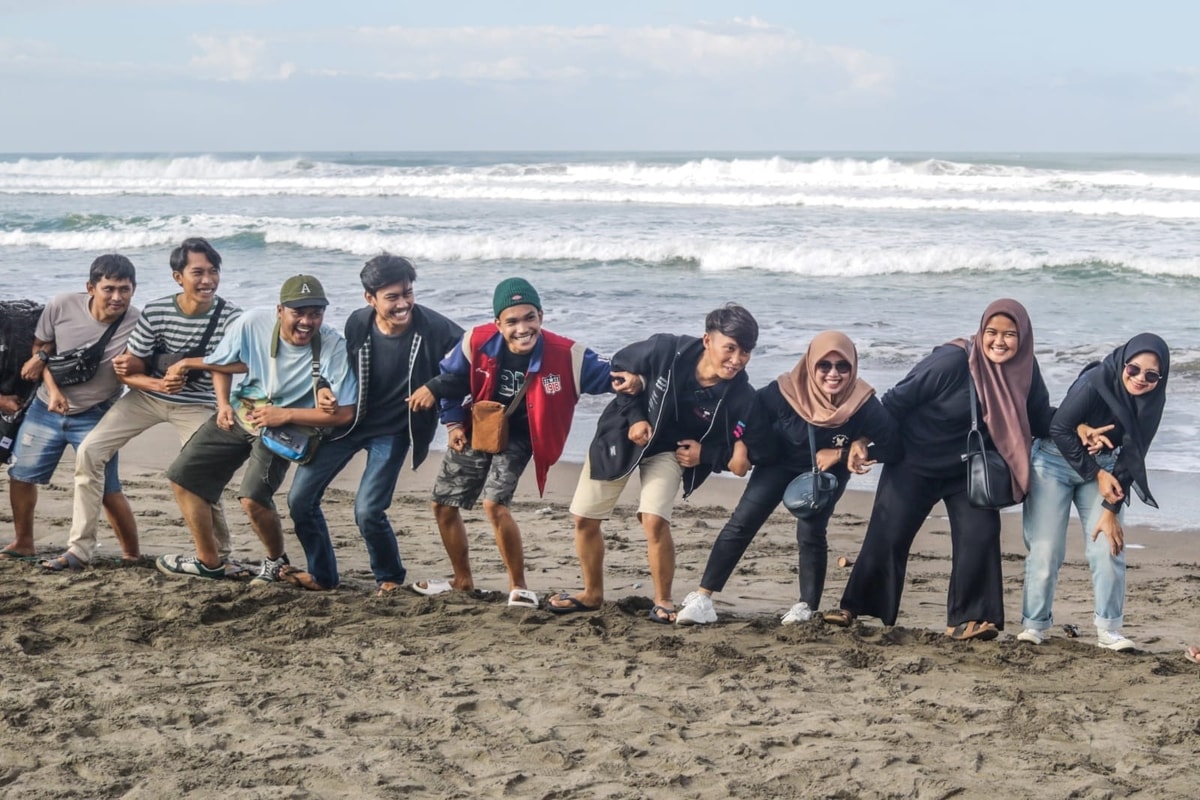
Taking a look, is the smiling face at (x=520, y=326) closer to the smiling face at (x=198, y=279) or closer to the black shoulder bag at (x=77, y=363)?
the smiling face at (x=198, y=279)

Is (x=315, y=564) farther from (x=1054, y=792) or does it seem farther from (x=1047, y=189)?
(x=1047, y=189)

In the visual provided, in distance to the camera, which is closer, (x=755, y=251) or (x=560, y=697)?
(x=560, y=697)

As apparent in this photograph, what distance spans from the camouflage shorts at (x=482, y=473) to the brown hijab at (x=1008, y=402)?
6.17 ft

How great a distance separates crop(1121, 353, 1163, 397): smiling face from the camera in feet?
14.5

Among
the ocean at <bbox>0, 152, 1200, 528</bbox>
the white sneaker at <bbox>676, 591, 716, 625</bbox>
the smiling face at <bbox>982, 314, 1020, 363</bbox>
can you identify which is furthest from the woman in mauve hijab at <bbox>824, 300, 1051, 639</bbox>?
the ocean at <bbox>0, 152, 1200, 528</bbox>

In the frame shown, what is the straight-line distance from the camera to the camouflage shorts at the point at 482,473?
5.12 metres

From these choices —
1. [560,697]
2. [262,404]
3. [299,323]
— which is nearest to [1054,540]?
[560,697]

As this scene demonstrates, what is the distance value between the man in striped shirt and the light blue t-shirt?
1.06 ft

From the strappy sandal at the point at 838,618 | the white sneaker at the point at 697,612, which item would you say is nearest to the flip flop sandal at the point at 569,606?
the white sneaker at the point at 697,612

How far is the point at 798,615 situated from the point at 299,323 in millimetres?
2443

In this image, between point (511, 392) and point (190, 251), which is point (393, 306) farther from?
point (190, 251)

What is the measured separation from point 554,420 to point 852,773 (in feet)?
7.00

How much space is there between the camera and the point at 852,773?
3.34m

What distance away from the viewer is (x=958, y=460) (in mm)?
4781
